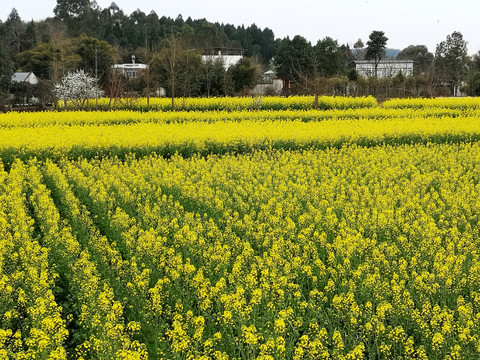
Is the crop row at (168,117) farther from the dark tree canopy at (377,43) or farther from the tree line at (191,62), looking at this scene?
the dark tree canopy at (377,43)

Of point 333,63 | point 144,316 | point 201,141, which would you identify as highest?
point 333,63

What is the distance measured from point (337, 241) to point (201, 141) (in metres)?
8.85

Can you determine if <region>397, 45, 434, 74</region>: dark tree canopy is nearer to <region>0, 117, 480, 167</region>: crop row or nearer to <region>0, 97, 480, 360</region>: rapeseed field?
<region>0, 117, 480, 167</region>: crop row

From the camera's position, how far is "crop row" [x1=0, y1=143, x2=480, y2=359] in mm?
4617

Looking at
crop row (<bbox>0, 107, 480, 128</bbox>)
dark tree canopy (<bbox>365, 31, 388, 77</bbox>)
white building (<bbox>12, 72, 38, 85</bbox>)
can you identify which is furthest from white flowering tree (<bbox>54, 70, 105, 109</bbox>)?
dark tree canopy (<bbox>365, 31, 388, 77</bbox>)

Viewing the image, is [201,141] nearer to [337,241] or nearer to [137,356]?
[337,241]

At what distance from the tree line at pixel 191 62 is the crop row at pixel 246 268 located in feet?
58.8

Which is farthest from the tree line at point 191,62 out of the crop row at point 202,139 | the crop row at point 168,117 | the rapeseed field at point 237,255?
the rapeseed field at point 237,255

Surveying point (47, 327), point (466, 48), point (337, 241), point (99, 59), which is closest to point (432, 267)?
point (337, 241)

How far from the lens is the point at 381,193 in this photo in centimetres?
972

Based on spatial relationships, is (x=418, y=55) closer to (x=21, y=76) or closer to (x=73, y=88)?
(x=21, y=76)

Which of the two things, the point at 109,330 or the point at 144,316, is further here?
the point at 144,316

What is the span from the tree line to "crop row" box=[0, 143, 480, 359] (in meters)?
17.9

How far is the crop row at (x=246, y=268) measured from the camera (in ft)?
15.1
